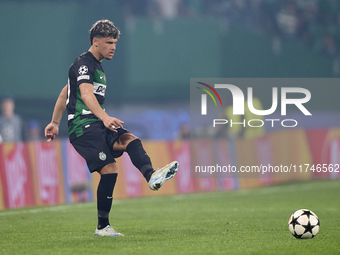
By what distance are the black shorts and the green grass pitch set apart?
795 mm

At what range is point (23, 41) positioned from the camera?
24.3 meters

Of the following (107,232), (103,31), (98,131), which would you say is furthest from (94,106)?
(107,232)

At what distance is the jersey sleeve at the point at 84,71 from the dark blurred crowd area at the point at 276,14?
20860 millimetres

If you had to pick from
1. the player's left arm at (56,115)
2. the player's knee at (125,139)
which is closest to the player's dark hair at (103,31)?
the player's left arm at (56,115)

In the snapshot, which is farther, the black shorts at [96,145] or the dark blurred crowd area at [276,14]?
the dark blurred crowd area at [276,14]

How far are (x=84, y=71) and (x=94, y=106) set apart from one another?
0.45m

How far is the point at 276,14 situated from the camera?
1145 inches

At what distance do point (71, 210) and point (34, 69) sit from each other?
14050 millimetres

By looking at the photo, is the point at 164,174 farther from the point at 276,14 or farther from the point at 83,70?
the point at 276,14

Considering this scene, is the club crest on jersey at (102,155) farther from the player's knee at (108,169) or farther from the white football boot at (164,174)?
the white football boot at (164,174)

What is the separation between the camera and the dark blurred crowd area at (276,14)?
27875mm

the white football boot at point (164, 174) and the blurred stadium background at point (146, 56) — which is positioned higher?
the blurred stadium background at point (146, 56)

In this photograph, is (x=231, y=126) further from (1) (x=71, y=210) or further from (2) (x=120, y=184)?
(1) (x=71, y=210)

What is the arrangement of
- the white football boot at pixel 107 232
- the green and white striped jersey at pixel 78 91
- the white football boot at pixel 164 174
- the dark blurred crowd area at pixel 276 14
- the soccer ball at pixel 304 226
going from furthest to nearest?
1. the dark blurred crowd area at pixel 276 14
2. the white football boot at pixel 107 232
3. the green and white striped jersey at pixel 78 91
4. the soccer ball at pixel 304 226
5. the white football boot at pixel 164 174
